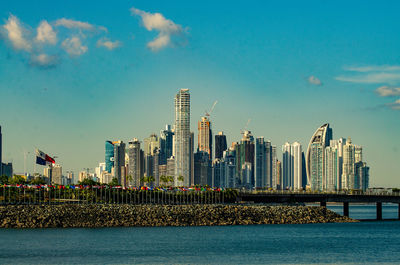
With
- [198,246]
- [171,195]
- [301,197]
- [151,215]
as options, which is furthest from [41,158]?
[301,197]

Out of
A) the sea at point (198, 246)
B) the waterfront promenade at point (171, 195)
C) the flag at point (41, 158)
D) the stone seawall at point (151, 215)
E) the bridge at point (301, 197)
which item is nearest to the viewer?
the sea at point (198, 246)

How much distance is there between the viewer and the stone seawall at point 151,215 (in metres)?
129

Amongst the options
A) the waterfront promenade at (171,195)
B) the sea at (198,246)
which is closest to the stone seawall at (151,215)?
the sea at (198,246)

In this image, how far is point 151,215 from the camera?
138375mm

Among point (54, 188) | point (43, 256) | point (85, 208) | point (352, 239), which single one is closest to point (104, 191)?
point (54, 188)

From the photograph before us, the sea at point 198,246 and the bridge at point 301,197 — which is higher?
the bridge at point 301,197

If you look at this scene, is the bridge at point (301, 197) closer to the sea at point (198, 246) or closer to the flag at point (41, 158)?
the sea at point (198, 246)

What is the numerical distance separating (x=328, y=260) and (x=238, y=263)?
→ 12161 millimetres

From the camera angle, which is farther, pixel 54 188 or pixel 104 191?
pixel 104 191

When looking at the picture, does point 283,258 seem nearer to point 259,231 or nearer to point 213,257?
point 213,257

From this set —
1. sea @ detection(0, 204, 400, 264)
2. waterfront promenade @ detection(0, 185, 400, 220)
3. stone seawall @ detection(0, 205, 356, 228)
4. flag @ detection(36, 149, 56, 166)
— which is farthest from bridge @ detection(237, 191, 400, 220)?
flag @ detection(36, 149, 56, 166)

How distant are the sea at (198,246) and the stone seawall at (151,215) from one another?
396cm

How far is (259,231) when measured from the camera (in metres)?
134

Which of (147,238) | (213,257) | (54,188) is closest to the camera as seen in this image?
(213,257)
